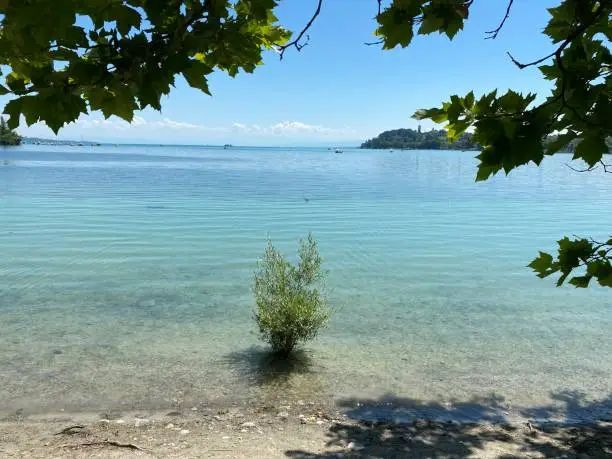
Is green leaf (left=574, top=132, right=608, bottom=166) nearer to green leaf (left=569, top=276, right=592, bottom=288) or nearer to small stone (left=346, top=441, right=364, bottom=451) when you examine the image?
green leaf (left=569, top=276, right=592, bottom=288)

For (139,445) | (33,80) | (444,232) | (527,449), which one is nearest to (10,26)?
(33,80)

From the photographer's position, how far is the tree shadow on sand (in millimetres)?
6055

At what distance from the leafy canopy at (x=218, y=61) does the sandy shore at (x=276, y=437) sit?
4236 mm

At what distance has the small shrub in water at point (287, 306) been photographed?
9273 millimetres

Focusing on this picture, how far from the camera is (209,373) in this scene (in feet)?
29.3

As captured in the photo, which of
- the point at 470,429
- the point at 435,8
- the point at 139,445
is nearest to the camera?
the point at 435,8

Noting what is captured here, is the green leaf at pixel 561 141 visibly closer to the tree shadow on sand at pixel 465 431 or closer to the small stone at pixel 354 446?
the tree shadow on sand at pixel 465 431

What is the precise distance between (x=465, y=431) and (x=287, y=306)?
359 cm

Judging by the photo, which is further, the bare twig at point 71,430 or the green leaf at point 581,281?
the bare twig at point 71,430

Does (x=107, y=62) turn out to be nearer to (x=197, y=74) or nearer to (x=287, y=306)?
(x=197, y=74)

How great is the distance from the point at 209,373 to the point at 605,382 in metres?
6.71

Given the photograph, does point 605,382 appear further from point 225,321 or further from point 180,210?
point 180,210

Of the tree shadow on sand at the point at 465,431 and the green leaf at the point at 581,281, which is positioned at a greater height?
the green leaf at the point at 581,281

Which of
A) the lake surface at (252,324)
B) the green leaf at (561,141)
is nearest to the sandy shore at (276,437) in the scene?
the lake surface at (252,324)
